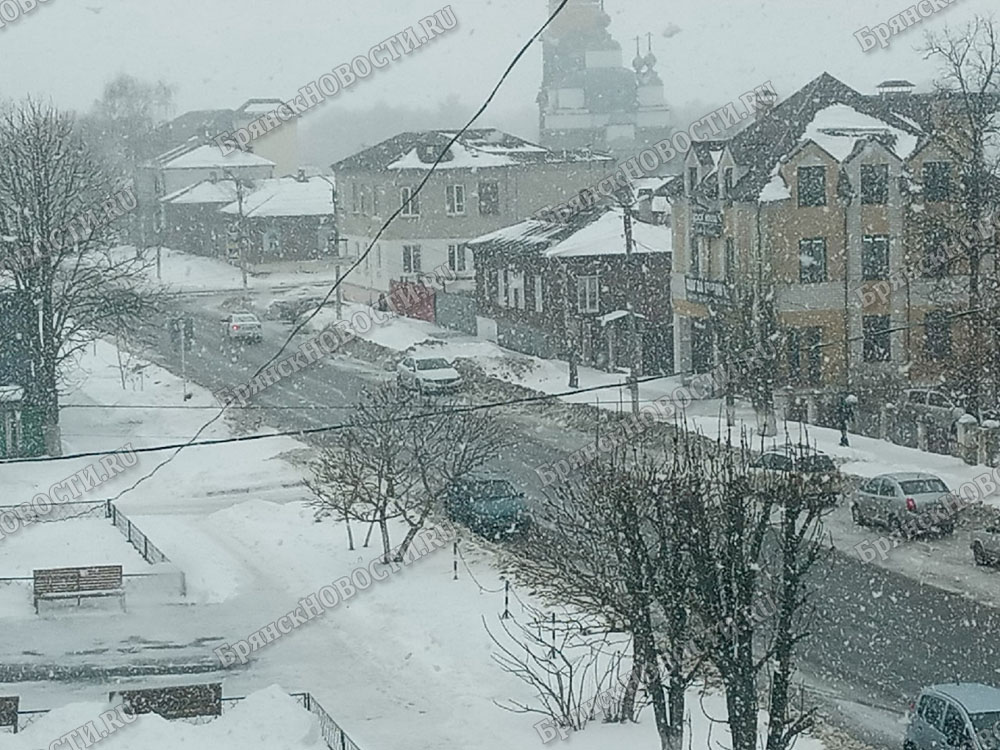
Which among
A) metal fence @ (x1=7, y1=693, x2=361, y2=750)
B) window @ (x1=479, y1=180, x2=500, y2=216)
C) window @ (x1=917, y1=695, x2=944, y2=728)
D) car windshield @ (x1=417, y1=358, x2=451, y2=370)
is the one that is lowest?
metal fence @ (x1=7, y1=693, x2=361, y2=750)

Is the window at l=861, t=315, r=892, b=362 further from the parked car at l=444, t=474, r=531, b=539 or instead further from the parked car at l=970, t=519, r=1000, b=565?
the parked car at l=444, t=474, r=531, b=539

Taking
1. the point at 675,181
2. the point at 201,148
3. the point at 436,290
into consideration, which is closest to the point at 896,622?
the point at 675,181

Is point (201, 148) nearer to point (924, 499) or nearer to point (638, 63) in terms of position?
point (638, 63)

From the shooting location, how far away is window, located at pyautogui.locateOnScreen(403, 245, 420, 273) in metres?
50.9

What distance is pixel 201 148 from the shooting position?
8769 cm

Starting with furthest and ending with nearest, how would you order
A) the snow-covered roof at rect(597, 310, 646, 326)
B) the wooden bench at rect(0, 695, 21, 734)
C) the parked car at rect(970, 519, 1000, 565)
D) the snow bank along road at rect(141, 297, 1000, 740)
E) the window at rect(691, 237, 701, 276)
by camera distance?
1. the snow-covered roof at rect(597, 310, 646, 326)
2. the window at rect(691, 237, 701, 276)
3. the parked car at rect(970, 519, 1000, 565)
4. the snow bank along road at rect(141, 297, 1000, 740)
5. the wooden bench at rect(0, 695, 21, 734)

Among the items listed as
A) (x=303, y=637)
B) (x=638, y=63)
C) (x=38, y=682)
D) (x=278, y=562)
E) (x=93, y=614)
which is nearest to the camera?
(x=38, y=682)

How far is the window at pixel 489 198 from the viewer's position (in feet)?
165

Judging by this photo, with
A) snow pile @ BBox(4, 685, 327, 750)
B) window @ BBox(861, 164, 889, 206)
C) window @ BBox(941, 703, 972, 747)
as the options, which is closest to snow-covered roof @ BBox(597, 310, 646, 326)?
window @ BBox(861, 164, 889, 206)

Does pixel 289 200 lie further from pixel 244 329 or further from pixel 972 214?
pixel 972 214

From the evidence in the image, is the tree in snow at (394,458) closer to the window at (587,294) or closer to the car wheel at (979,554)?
the car wheel at (979,554)

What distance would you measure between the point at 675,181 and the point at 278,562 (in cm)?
1838

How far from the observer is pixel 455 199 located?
50.1 metres

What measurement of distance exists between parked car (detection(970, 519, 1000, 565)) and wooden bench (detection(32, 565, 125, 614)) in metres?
11.4
